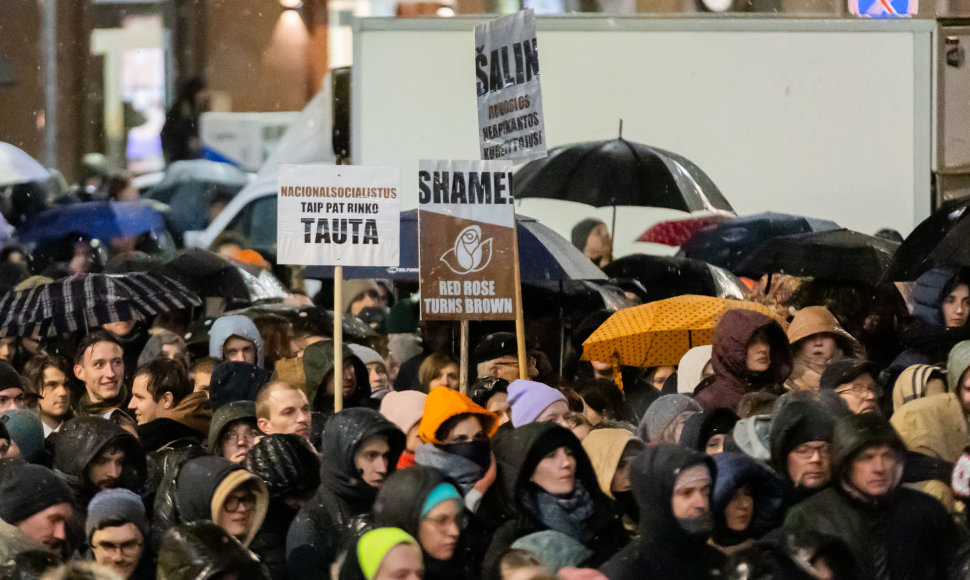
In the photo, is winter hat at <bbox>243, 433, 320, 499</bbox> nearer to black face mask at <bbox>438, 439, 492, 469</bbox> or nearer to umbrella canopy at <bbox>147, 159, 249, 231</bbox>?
black face mask at <bbox>438, 439, 492, 469</bbox>

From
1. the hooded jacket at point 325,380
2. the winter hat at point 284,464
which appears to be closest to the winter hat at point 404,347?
the hooded jacket at point 325,380

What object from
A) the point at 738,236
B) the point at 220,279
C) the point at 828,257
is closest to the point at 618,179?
the point at 738,236

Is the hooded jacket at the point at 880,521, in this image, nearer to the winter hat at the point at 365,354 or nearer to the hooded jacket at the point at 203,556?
the hooded jacket at the point at 203,556

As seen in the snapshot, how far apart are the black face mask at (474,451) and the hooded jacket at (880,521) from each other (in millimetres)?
1215

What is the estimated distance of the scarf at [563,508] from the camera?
6320 millimetres

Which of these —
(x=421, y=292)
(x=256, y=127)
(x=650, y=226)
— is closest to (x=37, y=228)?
(x=256, y=127)

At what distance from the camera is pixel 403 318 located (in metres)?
11.4

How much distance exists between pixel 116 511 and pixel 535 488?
152cm

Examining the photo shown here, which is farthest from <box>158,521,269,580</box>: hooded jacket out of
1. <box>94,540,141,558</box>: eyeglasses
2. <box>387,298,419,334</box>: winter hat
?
<box>387,298,419,334</box>: winter hat

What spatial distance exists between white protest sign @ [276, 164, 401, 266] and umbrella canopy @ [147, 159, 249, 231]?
7.70 metres

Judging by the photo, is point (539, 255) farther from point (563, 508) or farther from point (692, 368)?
point (563, 508)

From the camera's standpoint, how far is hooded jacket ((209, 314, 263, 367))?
30.8 ft

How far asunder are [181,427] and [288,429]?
0.84 m

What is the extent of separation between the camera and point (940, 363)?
8.20m
